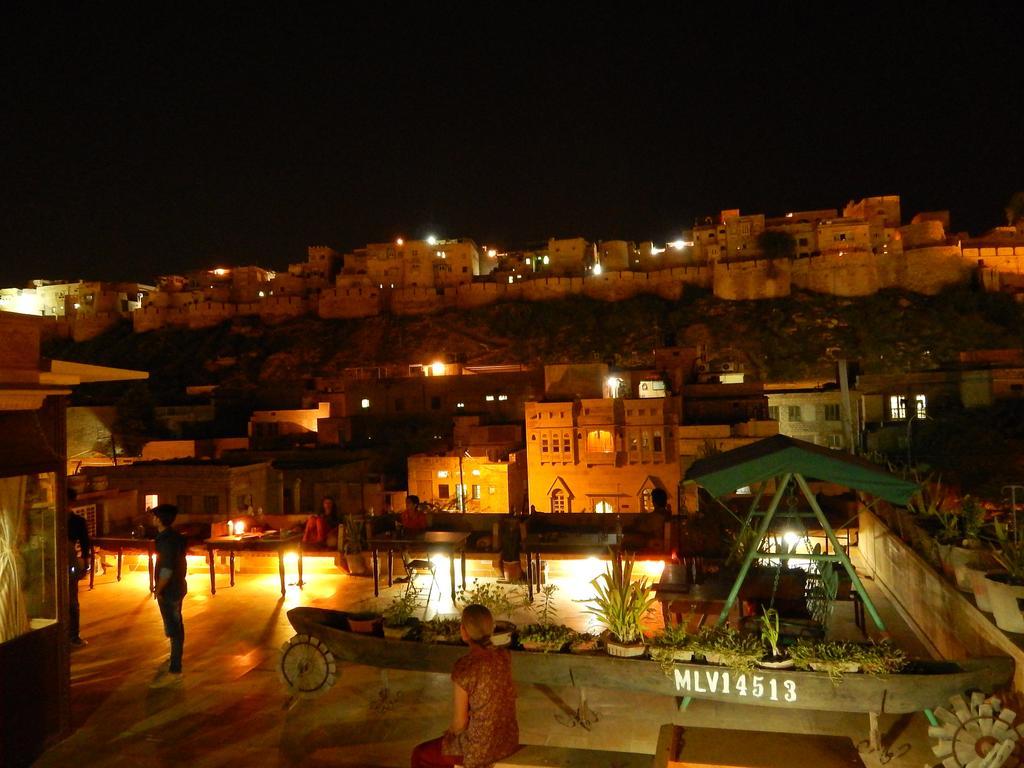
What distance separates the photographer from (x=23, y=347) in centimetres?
416

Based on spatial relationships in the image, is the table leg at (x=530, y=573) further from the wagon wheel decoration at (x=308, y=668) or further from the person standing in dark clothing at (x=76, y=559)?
the person standing in dark clothing at (x=76, y=559)

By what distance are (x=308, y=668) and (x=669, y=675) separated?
2477mm

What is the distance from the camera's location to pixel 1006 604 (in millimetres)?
3604

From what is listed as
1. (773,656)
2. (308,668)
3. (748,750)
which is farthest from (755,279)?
(748,750)

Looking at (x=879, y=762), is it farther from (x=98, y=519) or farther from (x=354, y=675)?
(x=98, y=519)

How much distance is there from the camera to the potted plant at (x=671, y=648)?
3.73 metres

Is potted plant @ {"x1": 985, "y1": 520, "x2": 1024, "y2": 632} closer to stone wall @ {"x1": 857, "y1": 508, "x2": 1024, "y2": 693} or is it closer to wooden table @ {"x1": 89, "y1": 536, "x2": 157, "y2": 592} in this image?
stone wall @ {"x1": 857, "y1": 508, "x2": 1024, "y2": 693}

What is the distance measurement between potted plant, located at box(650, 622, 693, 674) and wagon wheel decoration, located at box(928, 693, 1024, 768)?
3.95 ft

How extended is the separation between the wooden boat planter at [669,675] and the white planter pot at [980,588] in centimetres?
54

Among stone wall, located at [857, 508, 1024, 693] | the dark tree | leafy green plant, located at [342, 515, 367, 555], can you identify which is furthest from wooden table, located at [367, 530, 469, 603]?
the dark tree

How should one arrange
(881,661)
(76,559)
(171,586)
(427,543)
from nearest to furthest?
1. (881,661)
2. (171,586)
3. (76,559)
4. (427,543)

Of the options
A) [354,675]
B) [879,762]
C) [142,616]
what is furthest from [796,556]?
[142,616]

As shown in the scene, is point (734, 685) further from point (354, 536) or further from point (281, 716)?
point (354, 536)

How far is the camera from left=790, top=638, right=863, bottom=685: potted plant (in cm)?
344
